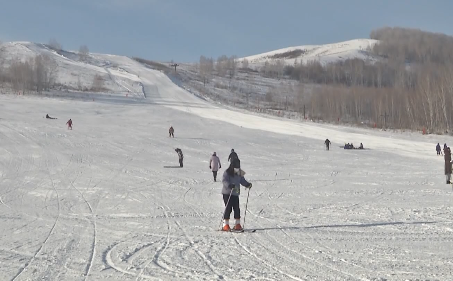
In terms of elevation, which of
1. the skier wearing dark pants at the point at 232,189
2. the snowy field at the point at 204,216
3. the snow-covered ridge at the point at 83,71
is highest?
the snow-covered ridge at the point at 83,71

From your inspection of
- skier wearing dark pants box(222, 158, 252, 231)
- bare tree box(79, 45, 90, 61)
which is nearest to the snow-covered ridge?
bare tree box(79, 45, 90, 61)

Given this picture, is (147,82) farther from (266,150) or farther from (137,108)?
(266,150)

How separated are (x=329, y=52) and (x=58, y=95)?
145084 millimetres

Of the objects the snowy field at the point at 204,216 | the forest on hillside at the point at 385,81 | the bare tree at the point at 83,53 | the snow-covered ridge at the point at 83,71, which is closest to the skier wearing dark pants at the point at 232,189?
the snowy field at the point at 204,216

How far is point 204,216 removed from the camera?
10.9 metres

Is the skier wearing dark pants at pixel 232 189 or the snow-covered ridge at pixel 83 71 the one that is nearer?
the skier wearing dark pants at pixel 232 189

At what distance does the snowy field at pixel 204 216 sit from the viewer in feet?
21.1

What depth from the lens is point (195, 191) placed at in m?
15.7

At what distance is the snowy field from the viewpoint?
644 centimetres

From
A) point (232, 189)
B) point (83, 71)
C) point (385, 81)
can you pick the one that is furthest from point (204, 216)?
point (385, 81)

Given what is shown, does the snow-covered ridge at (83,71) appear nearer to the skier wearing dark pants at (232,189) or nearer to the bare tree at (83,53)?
the bare tree at (83,53)

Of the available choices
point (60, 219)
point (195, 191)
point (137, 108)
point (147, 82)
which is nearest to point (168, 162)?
point (195, 191)

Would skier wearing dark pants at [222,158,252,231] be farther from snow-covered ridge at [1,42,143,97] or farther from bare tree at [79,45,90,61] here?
bare tree at [79,45,90,61]

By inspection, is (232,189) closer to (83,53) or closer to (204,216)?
(204,216)
